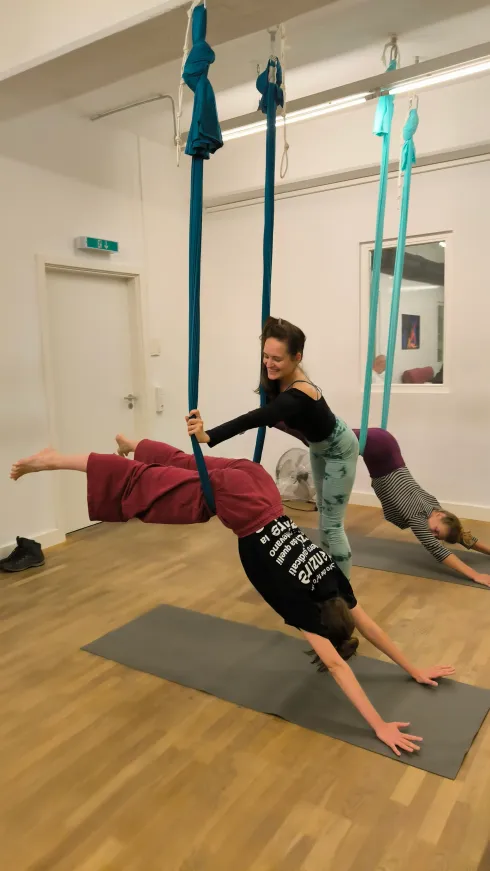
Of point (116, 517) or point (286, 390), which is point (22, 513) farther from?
point (286, 390)

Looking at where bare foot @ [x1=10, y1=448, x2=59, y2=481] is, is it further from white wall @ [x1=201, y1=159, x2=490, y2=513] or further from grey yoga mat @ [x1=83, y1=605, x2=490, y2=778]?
white wall @ [x1=201, y1=159, x2=490, y2=513]

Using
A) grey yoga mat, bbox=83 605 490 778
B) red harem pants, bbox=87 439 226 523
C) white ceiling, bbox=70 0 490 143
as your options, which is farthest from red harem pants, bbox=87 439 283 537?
white ceiling, bbox=70 0 490 143

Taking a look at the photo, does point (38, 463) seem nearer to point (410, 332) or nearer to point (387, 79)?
point (387, 79)

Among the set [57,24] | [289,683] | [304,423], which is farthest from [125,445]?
[57,24]

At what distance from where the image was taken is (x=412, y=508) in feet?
11.5

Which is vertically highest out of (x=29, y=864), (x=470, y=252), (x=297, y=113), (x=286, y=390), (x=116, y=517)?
(x=297, y=113)

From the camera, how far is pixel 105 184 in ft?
15.8

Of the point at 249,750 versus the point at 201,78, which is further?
the point at 249,750

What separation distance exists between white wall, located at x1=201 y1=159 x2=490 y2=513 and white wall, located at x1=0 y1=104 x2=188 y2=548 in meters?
0.88

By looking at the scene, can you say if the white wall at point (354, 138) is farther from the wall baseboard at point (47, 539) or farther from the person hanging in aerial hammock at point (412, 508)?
the wall baseboard at point (47, 539)

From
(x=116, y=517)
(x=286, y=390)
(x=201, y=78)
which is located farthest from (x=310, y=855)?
(x=201, y=78)

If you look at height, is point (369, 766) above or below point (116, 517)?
below

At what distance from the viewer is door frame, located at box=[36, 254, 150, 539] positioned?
4.32 metres

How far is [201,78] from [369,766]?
2.25m
